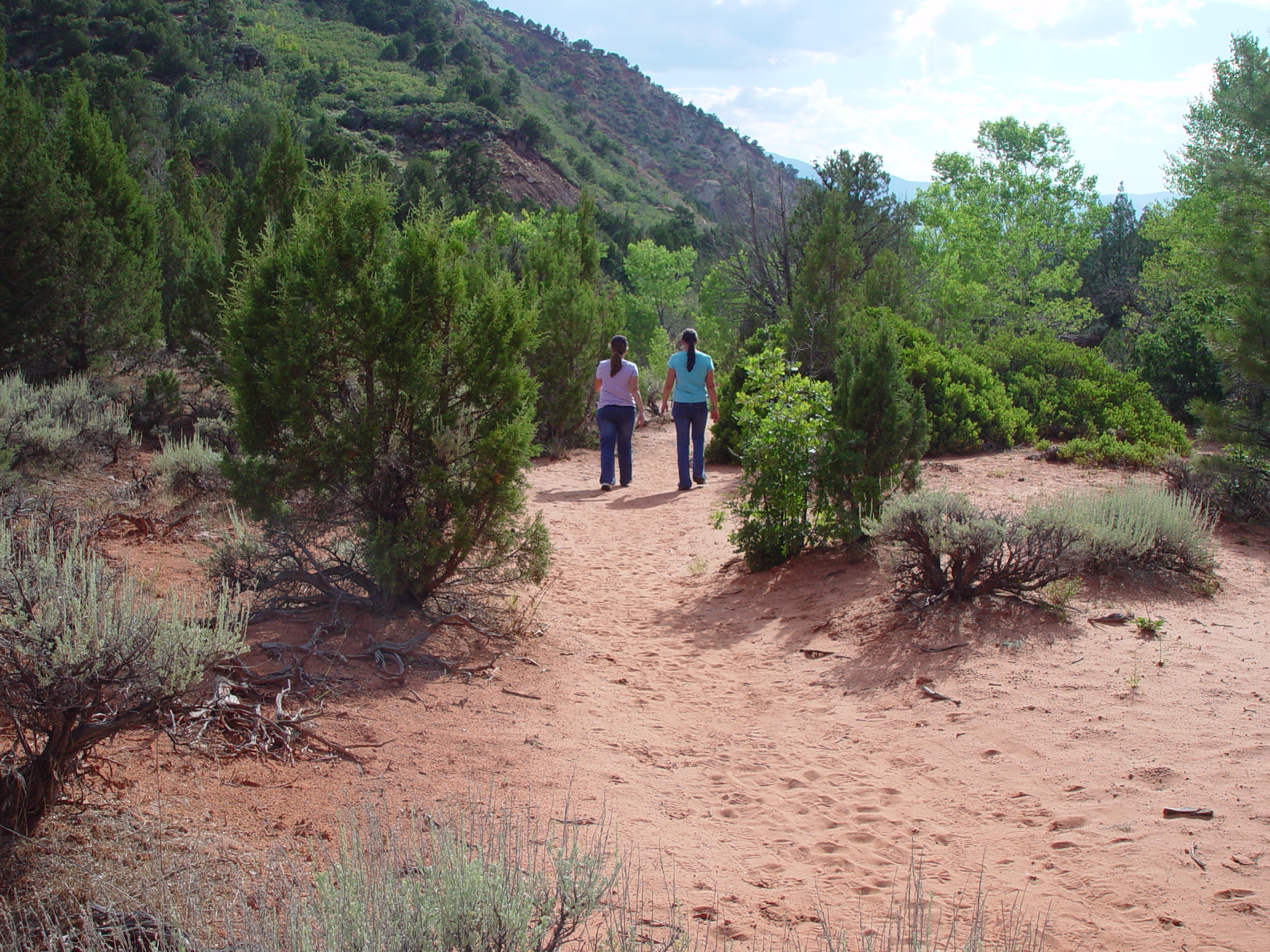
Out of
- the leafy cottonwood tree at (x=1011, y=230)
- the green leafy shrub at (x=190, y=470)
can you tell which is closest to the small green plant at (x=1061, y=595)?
the green leafy shrub at (x=190, y=470)

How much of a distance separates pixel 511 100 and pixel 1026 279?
43097 mm

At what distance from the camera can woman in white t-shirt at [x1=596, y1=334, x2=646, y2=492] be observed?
1031 centimetres

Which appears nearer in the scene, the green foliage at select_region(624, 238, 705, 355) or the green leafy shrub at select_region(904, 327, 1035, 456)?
the green leafy shrub at select_region(904, 327, 1035, 456)

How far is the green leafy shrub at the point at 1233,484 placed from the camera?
26.1 feet

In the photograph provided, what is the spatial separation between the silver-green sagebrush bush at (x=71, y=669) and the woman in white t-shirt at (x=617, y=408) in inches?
304

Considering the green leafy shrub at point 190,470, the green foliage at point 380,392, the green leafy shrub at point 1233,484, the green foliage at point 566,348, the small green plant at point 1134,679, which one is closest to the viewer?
the small green plant at point 1134,679

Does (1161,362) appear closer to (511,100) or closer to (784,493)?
(784,493)

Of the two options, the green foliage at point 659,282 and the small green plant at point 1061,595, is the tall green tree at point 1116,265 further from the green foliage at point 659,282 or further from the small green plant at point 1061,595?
the small green plant at point 1061,595

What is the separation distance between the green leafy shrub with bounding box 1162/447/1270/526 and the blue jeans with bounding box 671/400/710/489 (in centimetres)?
500

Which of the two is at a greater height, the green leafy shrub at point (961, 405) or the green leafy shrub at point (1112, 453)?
the green leafy shrub at point (961, 405)

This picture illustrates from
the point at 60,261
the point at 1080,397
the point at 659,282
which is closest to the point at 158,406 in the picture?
the point at 60,261

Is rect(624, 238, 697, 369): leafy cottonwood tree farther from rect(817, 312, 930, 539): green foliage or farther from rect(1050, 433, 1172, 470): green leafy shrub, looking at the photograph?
rect(817, 312, 930, 539): green foliage

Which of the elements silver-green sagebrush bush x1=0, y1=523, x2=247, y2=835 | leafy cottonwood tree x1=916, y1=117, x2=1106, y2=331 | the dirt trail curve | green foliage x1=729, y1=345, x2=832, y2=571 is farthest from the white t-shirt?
leafy cottonwood tree x1=916, y1=117, x2=1106, y2=331

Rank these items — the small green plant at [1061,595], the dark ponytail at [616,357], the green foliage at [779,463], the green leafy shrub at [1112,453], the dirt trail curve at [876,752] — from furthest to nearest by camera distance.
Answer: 1. the green leafy shrub at [1112,453]
2. the dark ponytail at [616,357]
3. the green foliage at [779,463]
4. the small green plant at [1061,595]
5. the dirt trail curve at [876,752]
